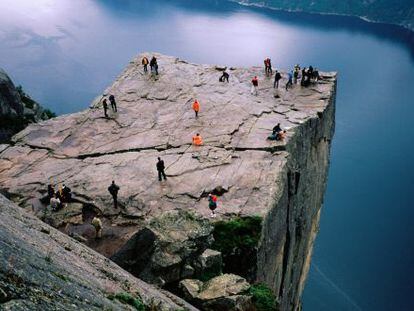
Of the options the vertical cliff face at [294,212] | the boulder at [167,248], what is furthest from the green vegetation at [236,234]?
→ the boulder at [167,248]

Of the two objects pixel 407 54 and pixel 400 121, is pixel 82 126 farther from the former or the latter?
pixel 407 54

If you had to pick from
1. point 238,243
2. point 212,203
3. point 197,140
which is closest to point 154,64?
point 197,140

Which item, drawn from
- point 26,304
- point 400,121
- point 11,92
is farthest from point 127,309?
point 400,121

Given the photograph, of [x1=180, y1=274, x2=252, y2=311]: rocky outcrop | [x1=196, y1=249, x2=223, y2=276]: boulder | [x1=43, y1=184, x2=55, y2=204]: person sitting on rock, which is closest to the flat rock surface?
[x1=43, y1=184, x2=55, y2=204]: person sitting on rock

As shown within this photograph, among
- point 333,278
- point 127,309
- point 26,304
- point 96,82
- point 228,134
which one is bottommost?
point 333,278

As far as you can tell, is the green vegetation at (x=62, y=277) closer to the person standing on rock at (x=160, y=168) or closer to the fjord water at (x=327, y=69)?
the person standing on rock at (x=160, y=168)

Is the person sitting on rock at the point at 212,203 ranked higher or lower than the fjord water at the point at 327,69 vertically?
higher
